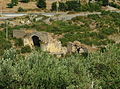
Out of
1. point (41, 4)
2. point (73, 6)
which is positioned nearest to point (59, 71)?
point (73, 6)

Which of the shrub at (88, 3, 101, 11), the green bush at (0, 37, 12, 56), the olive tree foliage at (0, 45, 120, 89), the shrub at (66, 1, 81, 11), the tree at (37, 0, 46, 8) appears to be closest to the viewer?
the olive tree foliage at (0, 45, 120, 89)

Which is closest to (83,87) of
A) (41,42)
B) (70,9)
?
(41,42)

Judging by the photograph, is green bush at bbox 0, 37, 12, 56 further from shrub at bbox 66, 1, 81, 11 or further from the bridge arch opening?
shrub at bbox 66, 1, 81, 11

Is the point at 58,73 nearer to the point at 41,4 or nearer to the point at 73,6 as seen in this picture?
the point at 73,6

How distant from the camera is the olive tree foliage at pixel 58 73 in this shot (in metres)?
19.5

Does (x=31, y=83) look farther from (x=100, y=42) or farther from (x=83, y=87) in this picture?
(x=100, y=42)

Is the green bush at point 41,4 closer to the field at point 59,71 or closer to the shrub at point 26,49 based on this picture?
the shrub at point 26,49

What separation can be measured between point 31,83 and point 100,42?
23947 millimetres

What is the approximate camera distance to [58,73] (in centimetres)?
1995

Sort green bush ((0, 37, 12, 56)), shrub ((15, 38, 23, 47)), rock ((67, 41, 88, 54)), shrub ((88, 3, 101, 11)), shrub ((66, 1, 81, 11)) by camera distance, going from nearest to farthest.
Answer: green bush ((0, 37, 12, 56)), rock ((67, 41, 88, 54)), shrub ((15, 38, 23, 47)), shrub ((66, 1, 81, 11)), shrub ((88, 3, 101, 11))

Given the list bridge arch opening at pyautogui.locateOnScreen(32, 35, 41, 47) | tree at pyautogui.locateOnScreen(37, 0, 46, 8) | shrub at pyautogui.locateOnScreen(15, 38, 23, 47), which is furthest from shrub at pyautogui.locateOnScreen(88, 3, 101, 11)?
shrub at pyautogui.locateOnScreen(15, 38, 23, 47)

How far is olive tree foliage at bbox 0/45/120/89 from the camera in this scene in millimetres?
19531

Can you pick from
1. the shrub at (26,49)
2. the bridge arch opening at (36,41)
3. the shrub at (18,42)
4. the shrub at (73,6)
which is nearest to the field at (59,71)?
the shrub at (26,49)

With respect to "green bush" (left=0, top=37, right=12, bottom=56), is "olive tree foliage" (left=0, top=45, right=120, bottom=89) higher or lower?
higher
